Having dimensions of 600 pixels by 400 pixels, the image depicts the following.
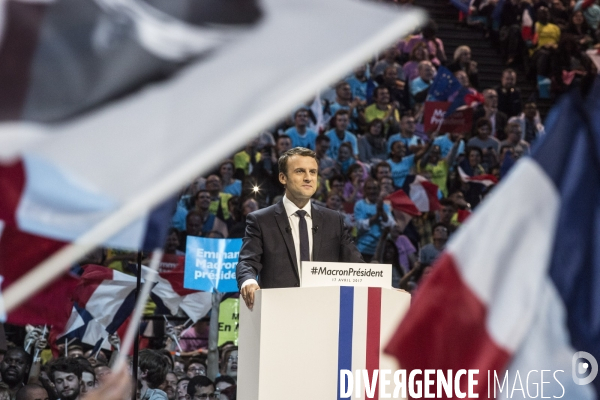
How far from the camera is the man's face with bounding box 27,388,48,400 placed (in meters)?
6.66

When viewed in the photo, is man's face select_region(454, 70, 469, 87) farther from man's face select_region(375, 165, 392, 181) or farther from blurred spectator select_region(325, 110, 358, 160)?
man's face select_region(375, 165, 392, 181)

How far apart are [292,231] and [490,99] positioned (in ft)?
27.1

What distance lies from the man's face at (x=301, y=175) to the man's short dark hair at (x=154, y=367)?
2387 millimetres

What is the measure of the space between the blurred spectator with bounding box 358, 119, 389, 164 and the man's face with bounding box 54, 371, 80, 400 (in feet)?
20.0

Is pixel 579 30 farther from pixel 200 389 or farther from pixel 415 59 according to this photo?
pixel 200 389

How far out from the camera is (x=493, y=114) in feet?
44.9

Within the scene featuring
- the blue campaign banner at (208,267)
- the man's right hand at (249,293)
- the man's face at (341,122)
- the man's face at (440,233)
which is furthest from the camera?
the man's face at (341,122)

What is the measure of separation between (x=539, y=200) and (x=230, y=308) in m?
6.11

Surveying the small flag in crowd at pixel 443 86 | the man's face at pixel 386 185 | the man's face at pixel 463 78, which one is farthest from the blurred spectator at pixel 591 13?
the man's face at pixel 386 185

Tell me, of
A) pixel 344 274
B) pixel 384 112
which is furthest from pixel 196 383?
pixel 384 112

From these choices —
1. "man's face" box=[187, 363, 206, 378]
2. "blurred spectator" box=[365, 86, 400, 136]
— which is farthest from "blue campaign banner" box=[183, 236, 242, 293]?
"blurred spectator" box=[365, 86, 400, 136]

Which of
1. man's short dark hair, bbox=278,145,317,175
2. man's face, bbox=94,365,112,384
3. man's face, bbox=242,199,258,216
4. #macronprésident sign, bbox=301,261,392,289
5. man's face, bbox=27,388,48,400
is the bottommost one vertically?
man's face, bbox=27,388,48,400

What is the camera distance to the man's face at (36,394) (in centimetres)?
666

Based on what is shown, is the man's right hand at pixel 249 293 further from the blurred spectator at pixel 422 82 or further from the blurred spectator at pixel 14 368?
the blurred spectator at pixel 422 82
